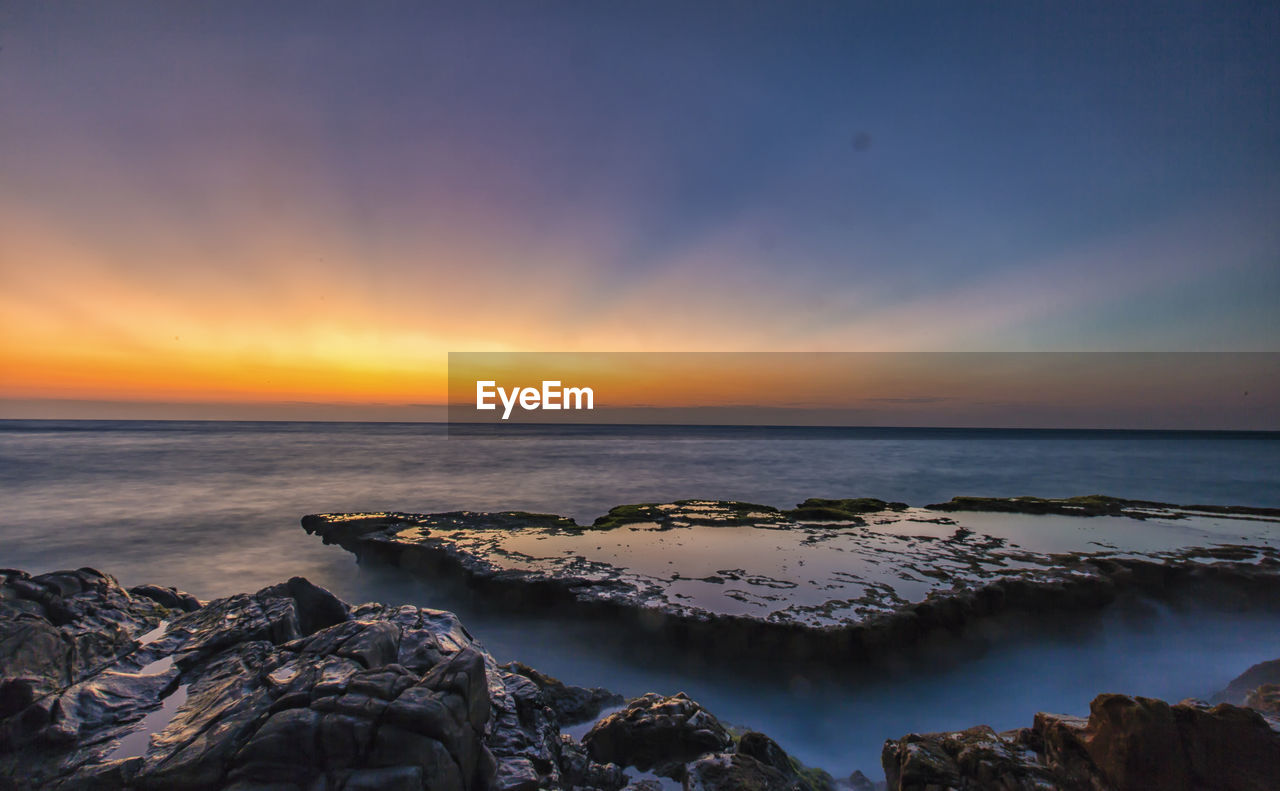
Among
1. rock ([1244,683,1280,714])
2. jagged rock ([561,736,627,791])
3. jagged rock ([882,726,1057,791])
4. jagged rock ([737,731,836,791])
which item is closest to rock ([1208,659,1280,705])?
rock ([1244,683,1280,714])

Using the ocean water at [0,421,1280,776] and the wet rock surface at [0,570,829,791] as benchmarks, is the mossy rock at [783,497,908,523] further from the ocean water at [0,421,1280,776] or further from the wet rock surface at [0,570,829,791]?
the wet rock surface at [0,570,829,791]

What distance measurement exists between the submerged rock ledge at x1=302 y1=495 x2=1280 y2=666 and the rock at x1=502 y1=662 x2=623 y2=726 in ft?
6.57

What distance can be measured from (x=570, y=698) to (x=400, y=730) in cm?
343

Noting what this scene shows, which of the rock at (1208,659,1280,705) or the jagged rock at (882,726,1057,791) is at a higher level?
the jagged rock at (882,726,1057,791)

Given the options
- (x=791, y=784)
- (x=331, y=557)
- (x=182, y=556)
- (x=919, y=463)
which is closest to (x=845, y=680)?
(x=791, y=784)

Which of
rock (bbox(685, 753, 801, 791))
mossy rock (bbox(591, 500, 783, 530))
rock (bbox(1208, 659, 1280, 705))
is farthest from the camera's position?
mossy rock (bbox(591, 500, 783, 530))

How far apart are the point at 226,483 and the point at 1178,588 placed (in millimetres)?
38734

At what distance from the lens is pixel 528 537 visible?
47.3 feet

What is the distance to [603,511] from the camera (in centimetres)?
2158

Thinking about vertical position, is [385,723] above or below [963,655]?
above

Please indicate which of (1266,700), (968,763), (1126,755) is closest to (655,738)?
(968,763)

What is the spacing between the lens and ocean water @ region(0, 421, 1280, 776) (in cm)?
777

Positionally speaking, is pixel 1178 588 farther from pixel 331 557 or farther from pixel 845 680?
pixel 331 557

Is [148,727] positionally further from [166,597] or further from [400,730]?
[166,597]
